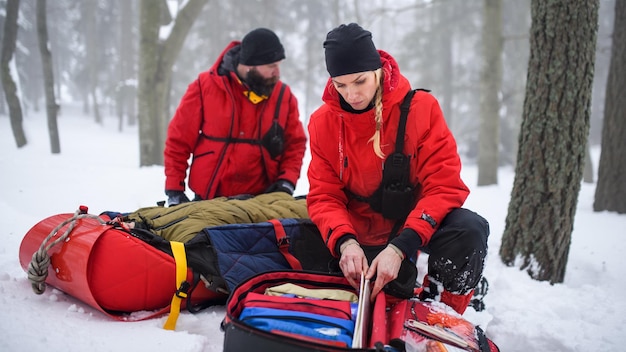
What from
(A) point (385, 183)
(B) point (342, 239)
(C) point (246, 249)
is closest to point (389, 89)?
(A) point (385, 183)

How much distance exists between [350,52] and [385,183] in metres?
0.76

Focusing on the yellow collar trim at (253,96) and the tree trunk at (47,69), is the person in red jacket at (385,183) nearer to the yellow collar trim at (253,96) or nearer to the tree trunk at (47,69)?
the yellow collar trim at (253,96)

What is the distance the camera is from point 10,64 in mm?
8867

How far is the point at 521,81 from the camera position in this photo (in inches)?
592

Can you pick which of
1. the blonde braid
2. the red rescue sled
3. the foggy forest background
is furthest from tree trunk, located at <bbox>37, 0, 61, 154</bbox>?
the blonde braid

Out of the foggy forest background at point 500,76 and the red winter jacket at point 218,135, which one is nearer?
the foggy forest background at point 500,76

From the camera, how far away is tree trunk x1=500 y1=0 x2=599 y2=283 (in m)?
3.03

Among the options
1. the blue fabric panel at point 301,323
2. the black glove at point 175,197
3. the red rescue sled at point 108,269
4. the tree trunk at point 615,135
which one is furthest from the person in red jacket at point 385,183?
the tree trunk at point 615,135

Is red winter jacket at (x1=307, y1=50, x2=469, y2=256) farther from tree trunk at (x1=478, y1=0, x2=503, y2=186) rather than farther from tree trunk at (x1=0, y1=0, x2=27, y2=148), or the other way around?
tree trunk at (x1=0, y1=0, x2=27, y2=148)

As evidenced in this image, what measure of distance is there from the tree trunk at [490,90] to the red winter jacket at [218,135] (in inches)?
260

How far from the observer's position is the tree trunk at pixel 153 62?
27.4 ft

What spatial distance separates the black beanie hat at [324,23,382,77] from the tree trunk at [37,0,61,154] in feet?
31.3

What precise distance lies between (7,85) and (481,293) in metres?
10.0

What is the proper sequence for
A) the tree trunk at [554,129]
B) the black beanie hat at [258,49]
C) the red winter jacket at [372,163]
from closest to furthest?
the red winter jacket at [372,163], the tree trunk at [554,129], the black beanie hat at [258,49]
